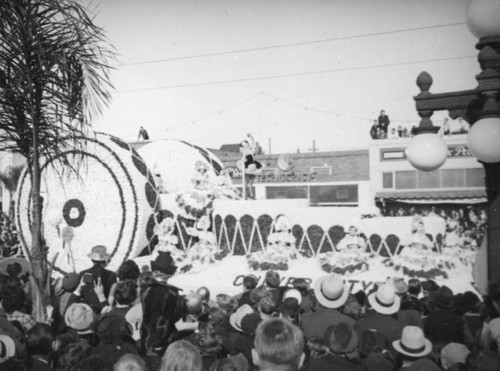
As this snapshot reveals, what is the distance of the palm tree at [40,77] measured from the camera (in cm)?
517

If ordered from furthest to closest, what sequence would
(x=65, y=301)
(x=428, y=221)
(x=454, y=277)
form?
(x=428, y=221)
(x=454, y=277)
(x=65, y=301)

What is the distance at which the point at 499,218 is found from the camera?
3.75 metres

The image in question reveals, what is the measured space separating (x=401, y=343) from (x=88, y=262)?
9.59 meters

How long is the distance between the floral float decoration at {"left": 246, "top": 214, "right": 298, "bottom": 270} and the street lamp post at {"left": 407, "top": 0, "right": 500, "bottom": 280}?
607 centimetres

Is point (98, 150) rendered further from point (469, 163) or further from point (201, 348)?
point (469, 163)

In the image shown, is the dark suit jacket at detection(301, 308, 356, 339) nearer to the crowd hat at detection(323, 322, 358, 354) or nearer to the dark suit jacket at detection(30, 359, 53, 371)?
the crowd hat at detection(323, 322, 358, 354)

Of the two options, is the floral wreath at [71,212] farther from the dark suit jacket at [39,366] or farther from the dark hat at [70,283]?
the dark suit jacket at [39,366]

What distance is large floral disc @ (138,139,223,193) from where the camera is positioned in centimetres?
1502

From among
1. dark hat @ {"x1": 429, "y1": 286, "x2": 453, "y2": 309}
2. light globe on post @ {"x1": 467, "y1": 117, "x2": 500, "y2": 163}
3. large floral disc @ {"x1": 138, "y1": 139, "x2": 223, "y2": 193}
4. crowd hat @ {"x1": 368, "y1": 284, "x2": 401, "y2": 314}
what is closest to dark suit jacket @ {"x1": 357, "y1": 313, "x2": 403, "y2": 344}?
crowd hat @ {"x1": 368, "y1": 284, "x2": 401, "y2": 314}

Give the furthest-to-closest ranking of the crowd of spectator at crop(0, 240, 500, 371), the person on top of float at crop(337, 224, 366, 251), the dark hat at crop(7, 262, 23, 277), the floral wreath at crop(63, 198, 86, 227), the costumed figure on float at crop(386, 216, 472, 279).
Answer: the floral wreath at crop(63, 198, 86, 227)
the person on top of float at crop(337, 224, 366, 251)
the costumed figure on float at crop(386, 216, 472, 279)
the dark hat at crop(7, 262, 23, 277)
the crowd of spectator at crop(0, 240, 500, 371)

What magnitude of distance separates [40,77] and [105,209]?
6.43 meters

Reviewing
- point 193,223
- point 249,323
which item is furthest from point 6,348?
point 193,223

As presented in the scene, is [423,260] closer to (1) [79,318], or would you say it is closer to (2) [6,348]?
(1) [79,318]

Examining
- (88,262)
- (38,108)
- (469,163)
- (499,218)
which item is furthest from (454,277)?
(469,163)
